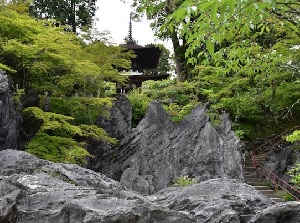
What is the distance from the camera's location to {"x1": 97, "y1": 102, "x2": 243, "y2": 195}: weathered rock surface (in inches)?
518

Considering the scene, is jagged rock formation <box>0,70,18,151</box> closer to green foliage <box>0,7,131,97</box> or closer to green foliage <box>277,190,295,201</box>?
green foliage <box>0,7,131,97</box>

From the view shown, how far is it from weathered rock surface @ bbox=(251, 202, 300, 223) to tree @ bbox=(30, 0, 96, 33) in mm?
21180

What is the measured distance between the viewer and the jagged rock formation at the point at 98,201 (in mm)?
4742

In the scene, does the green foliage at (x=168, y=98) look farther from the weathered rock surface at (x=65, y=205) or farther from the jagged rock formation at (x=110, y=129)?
the weathered rock surface at (x=65, y=205)

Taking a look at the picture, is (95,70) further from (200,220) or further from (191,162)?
(200,220)

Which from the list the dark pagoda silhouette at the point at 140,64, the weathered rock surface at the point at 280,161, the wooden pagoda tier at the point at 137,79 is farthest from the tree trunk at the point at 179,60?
the weathered rock surface at the point at 280,161

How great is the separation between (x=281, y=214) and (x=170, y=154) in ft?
28.2

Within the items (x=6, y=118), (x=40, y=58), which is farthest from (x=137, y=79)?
(x=6, y=118)

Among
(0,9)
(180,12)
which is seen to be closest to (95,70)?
(0,9)

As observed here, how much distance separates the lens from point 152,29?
2298 cm

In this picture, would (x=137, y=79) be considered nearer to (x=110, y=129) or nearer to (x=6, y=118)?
(x=110, y=129)

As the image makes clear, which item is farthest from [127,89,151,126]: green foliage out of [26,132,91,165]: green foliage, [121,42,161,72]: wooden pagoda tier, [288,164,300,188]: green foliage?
[121,42,161,72]: wooden pagoda tier

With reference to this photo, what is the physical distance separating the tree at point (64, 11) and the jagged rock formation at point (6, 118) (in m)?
15.7

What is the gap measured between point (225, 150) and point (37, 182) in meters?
9.30
